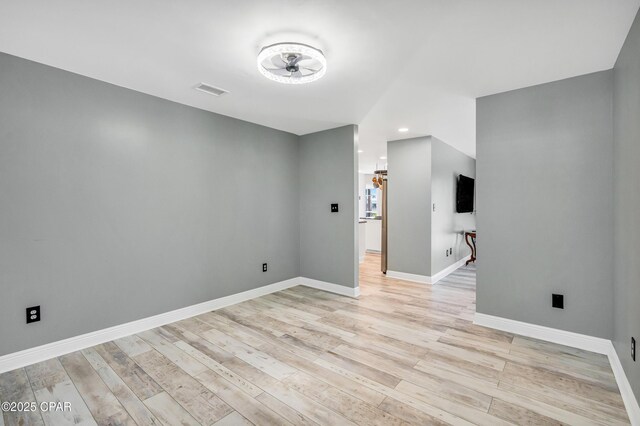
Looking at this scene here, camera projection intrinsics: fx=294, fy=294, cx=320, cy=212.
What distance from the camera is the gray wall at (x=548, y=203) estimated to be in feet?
8.27

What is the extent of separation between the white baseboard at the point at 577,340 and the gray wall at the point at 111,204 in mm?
2907

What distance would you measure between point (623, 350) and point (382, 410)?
69.6 inches

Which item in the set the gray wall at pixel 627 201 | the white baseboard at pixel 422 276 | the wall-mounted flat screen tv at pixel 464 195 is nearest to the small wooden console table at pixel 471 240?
the wall-mounted flat screen tv at pixel 464 195

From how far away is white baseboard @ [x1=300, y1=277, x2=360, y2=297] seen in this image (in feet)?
13.6

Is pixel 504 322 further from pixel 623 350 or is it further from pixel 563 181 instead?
pixel 563 181

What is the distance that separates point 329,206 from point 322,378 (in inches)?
103

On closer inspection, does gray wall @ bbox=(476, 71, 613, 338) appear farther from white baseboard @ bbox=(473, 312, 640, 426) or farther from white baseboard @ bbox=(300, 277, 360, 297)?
white baseboard @ bbox=(300, 277, 360, 297)

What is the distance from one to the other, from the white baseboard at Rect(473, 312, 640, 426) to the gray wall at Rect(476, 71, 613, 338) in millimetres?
61

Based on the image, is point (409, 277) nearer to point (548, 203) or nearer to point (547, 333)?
point (547, 333)

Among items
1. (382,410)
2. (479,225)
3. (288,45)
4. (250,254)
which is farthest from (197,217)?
(479,225)

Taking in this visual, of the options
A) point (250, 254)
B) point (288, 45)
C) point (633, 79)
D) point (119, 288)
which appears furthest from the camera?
point (250, 254)

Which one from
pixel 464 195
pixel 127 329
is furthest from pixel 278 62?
pixel 464 195

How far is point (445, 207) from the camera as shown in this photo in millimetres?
5445

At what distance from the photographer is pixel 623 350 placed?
2.05 metres
